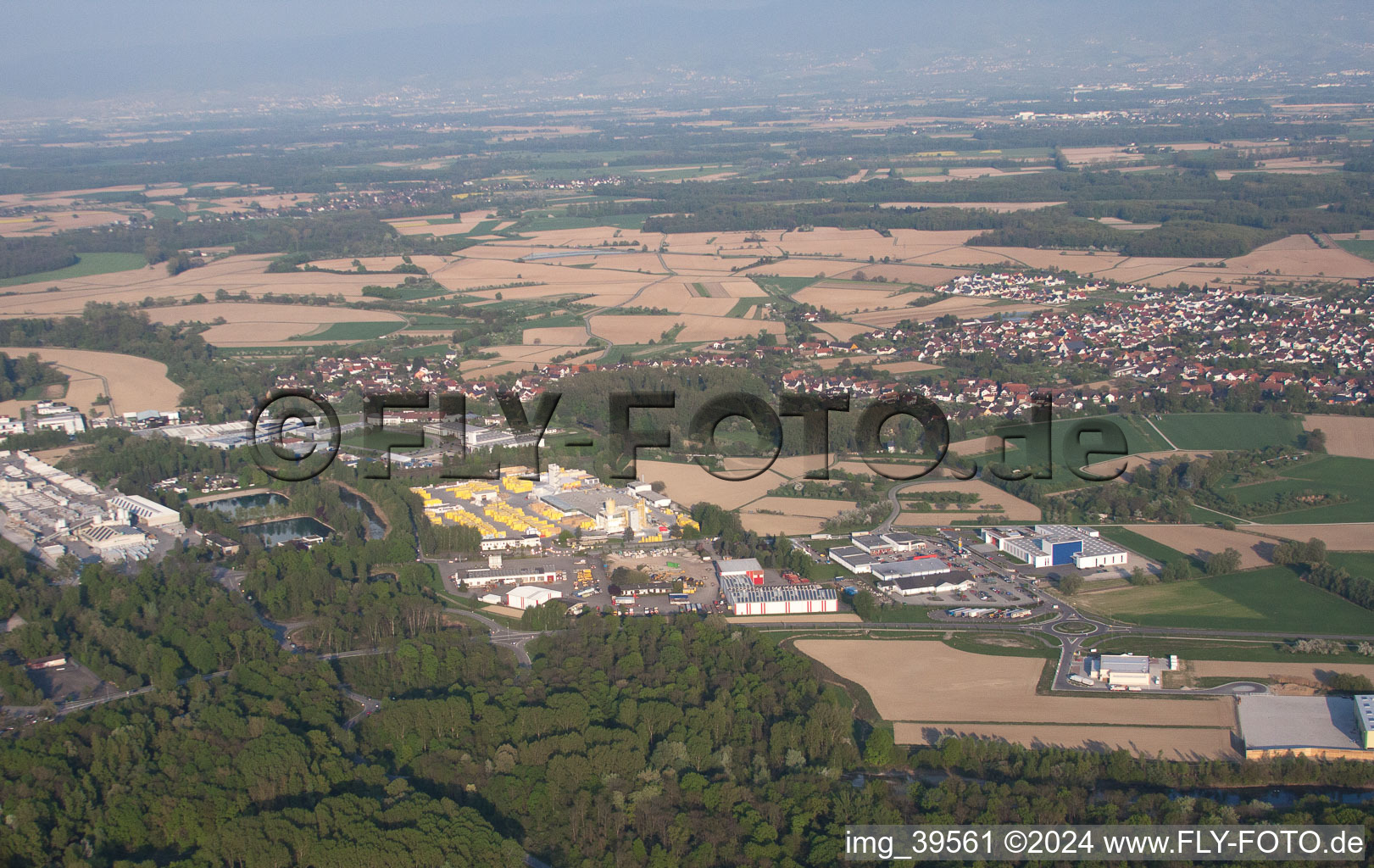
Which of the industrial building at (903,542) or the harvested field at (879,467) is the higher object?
the harvested field at (879,467)

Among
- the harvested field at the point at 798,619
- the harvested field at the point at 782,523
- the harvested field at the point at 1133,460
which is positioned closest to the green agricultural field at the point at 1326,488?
the harvested field at the point at 1133,460

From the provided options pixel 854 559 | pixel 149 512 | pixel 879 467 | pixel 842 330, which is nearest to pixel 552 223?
pixel 842 330

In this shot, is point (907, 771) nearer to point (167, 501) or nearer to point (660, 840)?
point (660, 840)

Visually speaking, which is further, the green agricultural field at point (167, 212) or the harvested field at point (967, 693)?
the green agricultural field at point (167, 212)

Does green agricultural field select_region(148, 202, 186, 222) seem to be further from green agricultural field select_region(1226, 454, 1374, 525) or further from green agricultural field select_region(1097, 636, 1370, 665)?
green agricultural field select_region(1097, 636, 1370, 665)

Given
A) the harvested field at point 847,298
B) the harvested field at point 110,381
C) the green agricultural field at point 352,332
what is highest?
the harvested field at point 847,298

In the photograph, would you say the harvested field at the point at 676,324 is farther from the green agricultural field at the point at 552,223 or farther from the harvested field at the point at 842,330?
the green agricultural field at the point at 552,223
